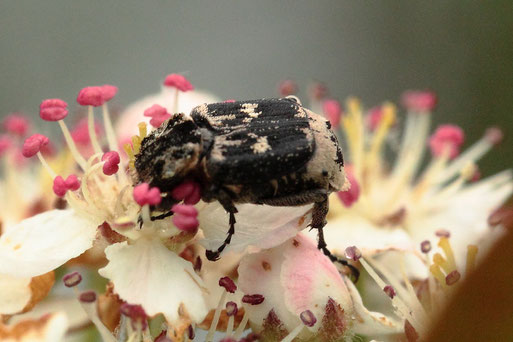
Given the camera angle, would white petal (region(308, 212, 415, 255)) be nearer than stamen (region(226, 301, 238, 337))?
No

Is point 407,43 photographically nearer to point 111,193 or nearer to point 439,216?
point 439,216

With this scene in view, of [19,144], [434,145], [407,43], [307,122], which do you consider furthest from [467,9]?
[307,122]

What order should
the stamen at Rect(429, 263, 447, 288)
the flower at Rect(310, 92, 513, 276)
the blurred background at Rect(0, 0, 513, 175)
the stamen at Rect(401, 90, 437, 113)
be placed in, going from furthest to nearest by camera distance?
A: the blurred background at Rect(0, 0, 513, 175) < the stamen at Rect(401, 90, 437, 113) < the flower at Rect(310, 92, 513, 276) < the stamen at Rect(429, 263, 447, 288)

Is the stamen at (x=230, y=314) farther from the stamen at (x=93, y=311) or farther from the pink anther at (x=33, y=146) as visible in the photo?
the pink anther at (x=33, y=146)

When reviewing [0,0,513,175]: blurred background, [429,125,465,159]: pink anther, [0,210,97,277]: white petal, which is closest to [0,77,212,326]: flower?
[0,210,97,277]: white petal

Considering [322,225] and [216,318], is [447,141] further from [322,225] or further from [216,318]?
[216,318]

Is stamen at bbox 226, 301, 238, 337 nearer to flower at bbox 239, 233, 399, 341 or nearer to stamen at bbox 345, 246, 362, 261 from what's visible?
flower at bbox 239, 233, 399, 341

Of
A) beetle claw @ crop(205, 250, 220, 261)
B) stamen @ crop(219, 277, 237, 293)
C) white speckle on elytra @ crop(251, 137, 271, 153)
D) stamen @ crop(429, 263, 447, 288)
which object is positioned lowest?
stamen @ crop(429, 263, 447, 288)
